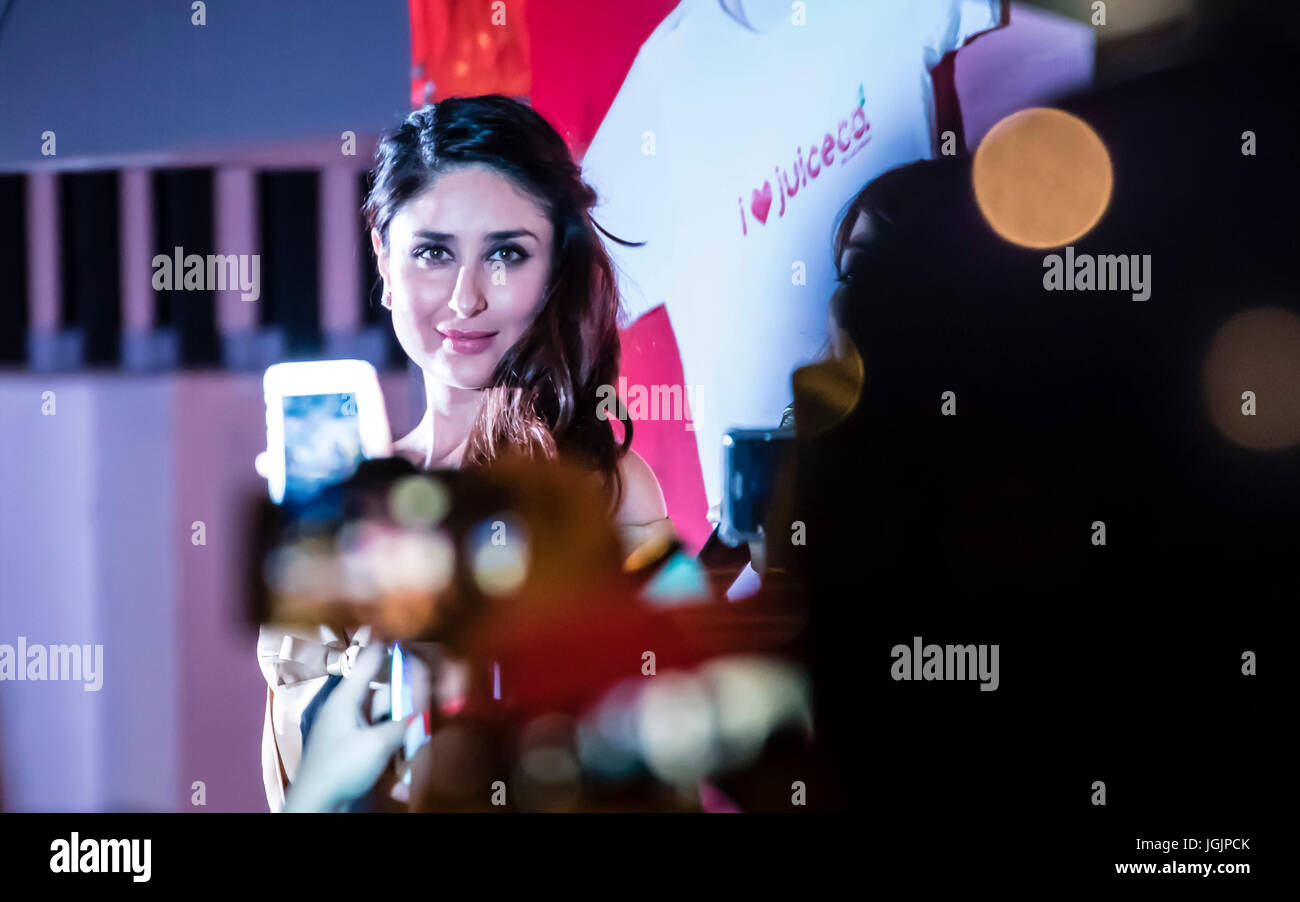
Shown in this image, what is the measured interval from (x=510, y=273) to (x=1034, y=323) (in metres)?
1.13

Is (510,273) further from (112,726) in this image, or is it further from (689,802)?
(112,726)

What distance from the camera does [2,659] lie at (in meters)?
1.88

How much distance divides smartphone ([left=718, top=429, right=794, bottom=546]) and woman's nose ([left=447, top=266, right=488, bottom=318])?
597 millimetres

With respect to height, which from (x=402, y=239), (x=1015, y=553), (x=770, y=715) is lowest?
(x=770, y=715)

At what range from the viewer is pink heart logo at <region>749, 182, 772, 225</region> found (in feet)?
5.96

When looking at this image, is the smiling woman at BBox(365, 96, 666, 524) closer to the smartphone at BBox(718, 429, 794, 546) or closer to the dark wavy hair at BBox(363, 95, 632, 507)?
the dark wavy hair at BBox(363, 95, 632, 507)

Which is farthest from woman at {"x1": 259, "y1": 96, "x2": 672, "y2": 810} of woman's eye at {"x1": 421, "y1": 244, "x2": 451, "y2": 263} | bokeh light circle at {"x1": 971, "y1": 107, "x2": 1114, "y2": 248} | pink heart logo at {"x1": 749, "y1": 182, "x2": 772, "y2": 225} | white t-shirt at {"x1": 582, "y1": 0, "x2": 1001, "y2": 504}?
bokeh light circle at {"x1": 971, "y1": 107, "x2": 1114, "y2": 248}

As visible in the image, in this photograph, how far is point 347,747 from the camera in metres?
1.84

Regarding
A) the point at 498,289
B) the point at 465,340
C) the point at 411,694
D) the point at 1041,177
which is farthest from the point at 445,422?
the point at 1041,177

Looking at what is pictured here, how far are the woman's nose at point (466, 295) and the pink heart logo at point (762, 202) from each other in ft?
1.99

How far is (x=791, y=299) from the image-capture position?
1830 millimetres
